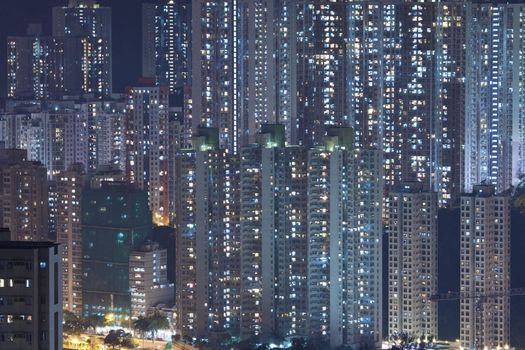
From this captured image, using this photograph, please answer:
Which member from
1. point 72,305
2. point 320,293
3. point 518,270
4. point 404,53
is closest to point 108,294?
point 72,305

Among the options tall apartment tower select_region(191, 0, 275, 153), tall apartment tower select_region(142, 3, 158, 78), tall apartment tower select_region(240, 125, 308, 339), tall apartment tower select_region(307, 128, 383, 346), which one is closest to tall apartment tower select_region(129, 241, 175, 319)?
tall apartment tower select_region(240, 125, 308, 339)

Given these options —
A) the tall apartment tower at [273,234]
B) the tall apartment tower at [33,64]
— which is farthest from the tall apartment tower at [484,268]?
the tall apartment tower at [33,64]

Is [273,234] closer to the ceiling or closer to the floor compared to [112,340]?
closer to the ceiling

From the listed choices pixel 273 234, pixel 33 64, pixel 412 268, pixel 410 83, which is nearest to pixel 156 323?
pixel 273 234

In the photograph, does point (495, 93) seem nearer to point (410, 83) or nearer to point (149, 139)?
point (410, 83)

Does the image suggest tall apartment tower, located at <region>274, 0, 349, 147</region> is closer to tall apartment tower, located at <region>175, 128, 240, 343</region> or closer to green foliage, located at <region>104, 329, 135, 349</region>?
tall apartment tower, located at <region>175, 128, 240, 343</region>
